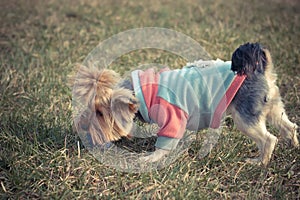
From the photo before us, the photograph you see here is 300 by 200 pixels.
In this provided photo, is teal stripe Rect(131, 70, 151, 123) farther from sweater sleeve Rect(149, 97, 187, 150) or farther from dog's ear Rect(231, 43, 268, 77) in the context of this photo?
dog's ear Rect(231, 43, 268, 77)

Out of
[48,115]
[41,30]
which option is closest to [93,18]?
[41,30]

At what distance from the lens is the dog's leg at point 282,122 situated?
304 cm

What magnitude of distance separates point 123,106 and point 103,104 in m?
0.13

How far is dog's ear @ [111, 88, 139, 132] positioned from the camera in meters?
2.80

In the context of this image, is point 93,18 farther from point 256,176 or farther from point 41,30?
point 256,176

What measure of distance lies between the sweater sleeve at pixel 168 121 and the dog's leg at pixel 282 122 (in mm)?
679

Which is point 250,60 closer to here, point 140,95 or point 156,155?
point 140,95

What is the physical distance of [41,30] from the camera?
5.88 m

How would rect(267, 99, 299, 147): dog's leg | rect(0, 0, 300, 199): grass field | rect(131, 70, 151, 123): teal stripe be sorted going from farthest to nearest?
1. rect(267, 99, 299, 147): dog's leg
2. rect(131, 70, 151, 123): teal stripe
3. rect(0, 0, 300, 199): grass field

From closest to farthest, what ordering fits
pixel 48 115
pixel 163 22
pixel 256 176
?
pixel 256 176 → pixel 48 115 → pixel 163 22

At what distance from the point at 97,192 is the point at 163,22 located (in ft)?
13.4

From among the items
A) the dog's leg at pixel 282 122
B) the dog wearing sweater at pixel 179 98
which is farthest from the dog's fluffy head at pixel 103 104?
the dog's leg at pixel 282 122

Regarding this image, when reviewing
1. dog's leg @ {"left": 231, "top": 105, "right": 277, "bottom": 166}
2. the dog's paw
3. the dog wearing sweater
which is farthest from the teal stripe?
dog's leg @ {"left": 231, "top": 105, "right": 277, "bottom": 166}

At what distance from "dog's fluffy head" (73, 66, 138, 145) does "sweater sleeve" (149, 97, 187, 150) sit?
158mm
